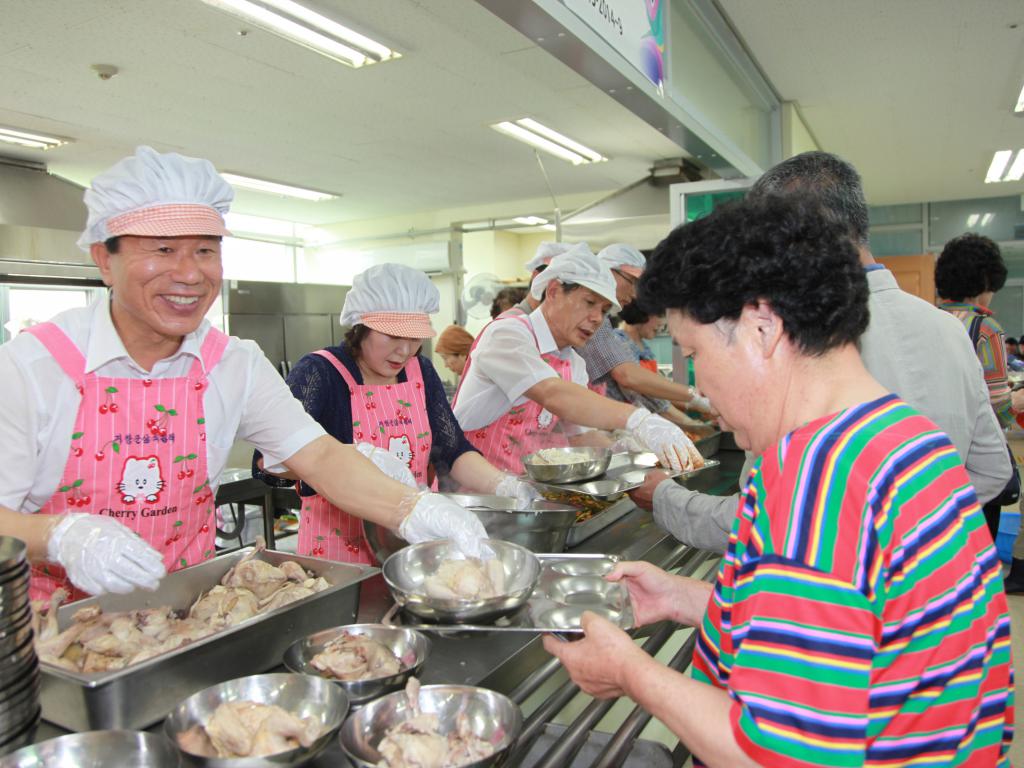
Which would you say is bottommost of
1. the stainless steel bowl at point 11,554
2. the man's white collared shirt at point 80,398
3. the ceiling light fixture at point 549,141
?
the stainless steel bowl at point 11,554

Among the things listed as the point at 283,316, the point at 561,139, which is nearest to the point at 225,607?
the point at 561,139

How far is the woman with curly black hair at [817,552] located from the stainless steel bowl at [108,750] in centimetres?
62

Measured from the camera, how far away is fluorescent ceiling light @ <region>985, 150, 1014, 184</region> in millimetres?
8148

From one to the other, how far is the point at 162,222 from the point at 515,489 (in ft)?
4.53

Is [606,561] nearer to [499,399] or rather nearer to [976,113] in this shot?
[499,399]

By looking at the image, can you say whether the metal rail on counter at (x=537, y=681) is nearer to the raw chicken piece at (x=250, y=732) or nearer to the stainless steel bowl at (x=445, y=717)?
the stainless steel bowl at (x=445, y=717)

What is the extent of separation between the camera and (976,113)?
21.6 ft

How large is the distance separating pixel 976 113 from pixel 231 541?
7.38 m

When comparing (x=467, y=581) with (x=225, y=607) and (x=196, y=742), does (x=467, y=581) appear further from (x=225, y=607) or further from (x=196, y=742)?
(x=196, y=742)

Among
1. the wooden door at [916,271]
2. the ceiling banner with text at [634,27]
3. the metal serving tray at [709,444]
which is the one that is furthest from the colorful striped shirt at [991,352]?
the wooden door at [916,271]

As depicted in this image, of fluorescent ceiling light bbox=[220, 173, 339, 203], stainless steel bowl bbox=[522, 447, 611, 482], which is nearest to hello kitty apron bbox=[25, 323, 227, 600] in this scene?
stainless steel bowl bbox=[522, 447, 611, 482]

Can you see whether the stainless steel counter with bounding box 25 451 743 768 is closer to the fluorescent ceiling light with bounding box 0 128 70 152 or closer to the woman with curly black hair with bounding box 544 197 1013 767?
the woman with curly black hair with bounding box 544 197 1013 767

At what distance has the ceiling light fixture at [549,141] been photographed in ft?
21.2

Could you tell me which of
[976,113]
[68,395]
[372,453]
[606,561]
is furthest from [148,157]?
[976,113]
